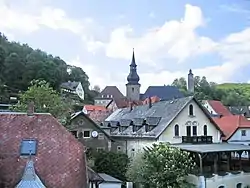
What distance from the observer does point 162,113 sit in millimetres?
26375

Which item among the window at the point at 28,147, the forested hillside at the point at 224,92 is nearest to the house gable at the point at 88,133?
the window at the point at 28,147

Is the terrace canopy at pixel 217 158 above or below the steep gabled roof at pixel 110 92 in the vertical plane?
below

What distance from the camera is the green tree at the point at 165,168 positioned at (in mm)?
19719

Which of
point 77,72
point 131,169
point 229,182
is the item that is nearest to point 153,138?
point 131,169

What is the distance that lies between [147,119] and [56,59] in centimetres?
5012

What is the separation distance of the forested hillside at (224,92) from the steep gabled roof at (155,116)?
45.2 metres

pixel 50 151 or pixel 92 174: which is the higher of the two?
pixel 50 151

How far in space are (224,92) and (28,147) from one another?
7081cm

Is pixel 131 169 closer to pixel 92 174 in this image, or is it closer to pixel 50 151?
pixel 92 174

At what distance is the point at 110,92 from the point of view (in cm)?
8200

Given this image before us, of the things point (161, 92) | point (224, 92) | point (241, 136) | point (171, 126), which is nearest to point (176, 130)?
point (171, 126)

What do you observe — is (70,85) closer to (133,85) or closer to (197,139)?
(133,85)

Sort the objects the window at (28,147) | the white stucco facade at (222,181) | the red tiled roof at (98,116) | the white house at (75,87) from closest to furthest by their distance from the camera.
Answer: the window at (28,147), the white stucco facade at (222,181), the red tiled roof at (98,116), the white house at (75,87)

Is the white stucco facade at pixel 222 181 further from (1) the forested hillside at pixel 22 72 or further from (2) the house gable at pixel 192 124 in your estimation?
(1) the forested hillside at pixel 22 72
